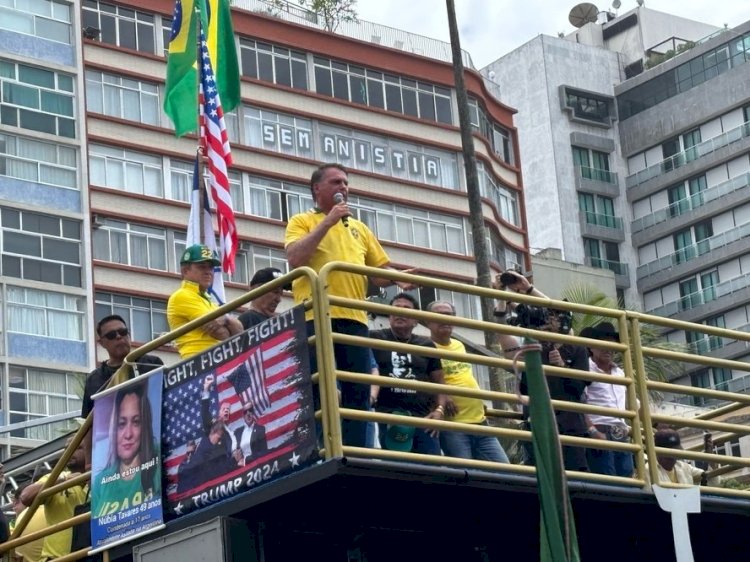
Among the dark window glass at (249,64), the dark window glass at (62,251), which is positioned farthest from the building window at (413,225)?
the dark window glass at (62,251)

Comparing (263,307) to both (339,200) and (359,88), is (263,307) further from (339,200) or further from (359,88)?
(359,88)

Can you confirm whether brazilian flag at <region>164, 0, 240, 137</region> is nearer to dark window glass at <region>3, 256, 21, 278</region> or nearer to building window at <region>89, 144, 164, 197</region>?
dark window glass at <region>3, 256, 21, 278</region>

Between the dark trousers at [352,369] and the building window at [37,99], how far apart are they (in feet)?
169

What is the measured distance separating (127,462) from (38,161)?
5142 centimetres

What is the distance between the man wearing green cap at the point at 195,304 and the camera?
12422mm

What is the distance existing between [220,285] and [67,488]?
4.17 metres

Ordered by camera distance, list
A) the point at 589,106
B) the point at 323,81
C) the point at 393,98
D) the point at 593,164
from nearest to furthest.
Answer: the point at 323,81
the point at 393,98
the point at 589,106
the point at 593,164

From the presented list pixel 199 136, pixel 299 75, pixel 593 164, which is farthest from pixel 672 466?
pixel 593 164

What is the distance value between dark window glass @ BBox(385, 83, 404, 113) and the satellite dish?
4266 cm

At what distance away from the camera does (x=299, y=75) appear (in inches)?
2746

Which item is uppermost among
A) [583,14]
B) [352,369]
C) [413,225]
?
[583,14]

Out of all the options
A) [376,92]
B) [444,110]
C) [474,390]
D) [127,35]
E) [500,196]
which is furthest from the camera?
[500,196]

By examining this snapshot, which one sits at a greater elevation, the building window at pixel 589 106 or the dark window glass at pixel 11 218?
the building window at pixel 589 106

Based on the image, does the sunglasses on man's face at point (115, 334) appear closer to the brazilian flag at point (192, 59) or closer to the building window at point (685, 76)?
the brazilian flag at point (192, 59)
